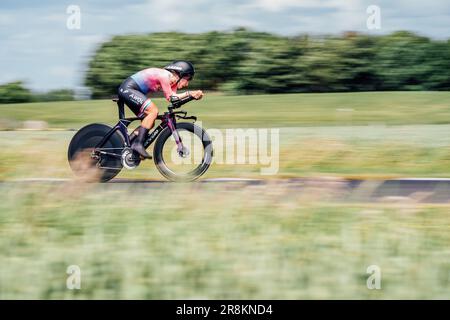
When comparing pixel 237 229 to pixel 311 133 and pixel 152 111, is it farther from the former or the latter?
pixel 311 133

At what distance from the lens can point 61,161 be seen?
13703 mm

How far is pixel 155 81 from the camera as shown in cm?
1095

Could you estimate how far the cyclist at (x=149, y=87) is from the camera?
10773 millimetres

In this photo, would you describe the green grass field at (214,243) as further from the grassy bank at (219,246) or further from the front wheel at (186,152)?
the front wheel at (186,152)

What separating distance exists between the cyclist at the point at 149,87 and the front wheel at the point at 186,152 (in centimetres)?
21

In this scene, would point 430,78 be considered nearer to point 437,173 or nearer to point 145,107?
point 437,173

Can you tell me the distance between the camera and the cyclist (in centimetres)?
1077

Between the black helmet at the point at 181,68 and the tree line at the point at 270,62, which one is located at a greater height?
the tree line at the point at 270,62

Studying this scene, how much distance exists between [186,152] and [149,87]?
96 cm

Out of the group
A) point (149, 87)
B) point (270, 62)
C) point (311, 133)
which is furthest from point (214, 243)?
point (270, 62)

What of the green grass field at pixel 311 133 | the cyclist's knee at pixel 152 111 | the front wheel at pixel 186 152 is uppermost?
the green grass field at pixel 311 133

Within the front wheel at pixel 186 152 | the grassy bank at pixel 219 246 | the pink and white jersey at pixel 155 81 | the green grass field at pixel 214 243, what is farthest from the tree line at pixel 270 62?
the grassy bank at pixel 219 246

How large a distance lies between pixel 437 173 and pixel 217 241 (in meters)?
7.25
